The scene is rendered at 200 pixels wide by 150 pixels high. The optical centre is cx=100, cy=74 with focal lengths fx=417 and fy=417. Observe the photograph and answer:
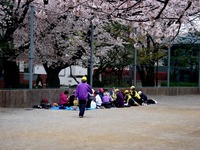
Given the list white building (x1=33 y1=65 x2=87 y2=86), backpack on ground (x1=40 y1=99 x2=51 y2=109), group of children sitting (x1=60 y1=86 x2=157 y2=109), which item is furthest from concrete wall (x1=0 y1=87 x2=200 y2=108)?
white building (x1=33 y1=65 x2=87 y2=86)

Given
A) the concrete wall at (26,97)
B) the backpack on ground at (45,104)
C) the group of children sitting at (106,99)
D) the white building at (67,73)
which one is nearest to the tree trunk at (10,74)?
the white building at (67,73)

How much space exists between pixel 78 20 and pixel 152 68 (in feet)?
21.1

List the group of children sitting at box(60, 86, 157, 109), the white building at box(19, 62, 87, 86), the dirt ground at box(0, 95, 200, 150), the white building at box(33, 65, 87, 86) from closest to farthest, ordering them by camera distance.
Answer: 1. the dirt ground at box(0, 95, 200, 150)
2. the group of children sitting at box(60, 86, 157, 109)
3. the white building at box(19, 62, 87, 86)
4. the white building at box(33, 65, 87, 86)

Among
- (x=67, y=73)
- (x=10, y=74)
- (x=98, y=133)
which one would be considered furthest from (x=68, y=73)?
(x=98, y=133)

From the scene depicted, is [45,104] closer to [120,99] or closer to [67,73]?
[120,99]

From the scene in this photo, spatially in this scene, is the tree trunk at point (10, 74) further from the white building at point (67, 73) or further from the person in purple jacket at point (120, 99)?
the person in purple jacket at point (120, 99)

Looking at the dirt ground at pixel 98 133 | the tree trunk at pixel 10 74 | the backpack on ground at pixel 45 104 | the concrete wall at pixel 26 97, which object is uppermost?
the tree trunk at pixel 10 74

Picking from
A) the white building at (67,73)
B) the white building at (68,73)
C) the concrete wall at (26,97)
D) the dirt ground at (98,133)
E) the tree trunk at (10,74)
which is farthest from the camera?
the white building at (68,73)

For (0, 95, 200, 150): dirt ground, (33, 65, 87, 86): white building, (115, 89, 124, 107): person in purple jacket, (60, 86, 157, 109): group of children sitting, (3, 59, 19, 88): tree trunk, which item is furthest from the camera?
(33, 65, 87, 86): white building

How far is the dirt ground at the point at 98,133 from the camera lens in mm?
8547

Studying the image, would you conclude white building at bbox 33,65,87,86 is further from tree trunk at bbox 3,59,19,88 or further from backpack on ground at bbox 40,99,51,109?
backpack on ground at bbox 40,99,51,109

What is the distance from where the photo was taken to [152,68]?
26.6 meters

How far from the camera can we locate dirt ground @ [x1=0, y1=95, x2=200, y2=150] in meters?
8.55

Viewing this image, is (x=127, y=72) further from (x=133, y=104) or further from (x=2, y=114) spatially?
(x=2, y=114)
